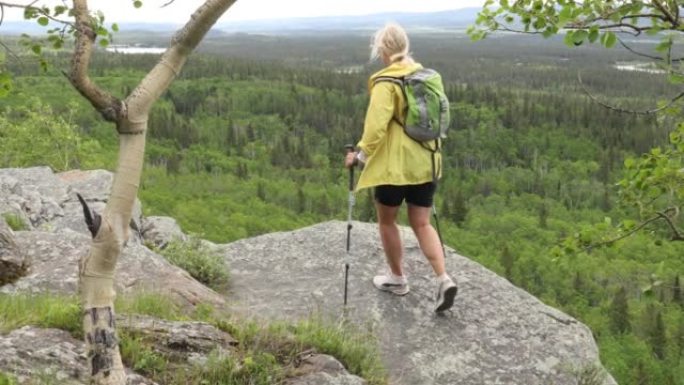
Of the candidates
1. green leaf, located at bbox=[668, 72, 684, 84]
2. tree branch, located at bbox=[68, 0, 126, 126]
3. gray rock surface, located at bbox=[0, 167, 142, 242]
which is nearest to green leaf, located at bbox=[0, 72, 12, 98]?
tree branch, located at bbox=[68, 0, 126, 126]

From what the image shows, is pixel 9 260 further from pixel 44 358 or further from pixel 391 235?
pixel 391 235

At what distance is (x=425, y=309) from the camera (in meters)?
7.03

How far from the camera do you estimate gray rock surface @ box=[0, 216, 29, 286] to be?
663 cm

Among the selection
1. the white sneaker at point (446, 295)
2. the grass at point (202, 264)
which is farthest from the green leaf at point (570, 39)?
the grass at point (202, 264)

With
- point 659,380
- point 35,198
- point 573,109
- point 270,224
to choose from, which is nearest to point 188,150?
point 270,224

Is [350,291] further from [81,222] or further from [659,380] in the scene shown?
[659,380]

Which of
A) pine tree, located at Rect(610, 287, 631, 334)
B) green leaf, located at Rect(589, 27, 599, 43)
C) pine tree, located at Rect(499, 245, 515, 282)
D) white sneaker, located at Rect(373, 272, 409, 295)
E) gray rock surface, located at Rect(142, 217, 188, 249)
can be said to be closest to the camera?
green leaf, located at Rect(589, 27, 599, 43)

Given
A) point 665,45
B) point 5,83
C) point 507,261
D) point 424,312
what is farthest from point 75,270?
point 507,261

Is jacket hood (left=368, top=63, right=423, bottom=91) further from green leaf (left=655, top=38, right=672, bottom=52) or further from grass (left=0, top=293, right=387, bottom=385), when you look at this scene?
grass (left=0, top=293, right=387, bottom=385)

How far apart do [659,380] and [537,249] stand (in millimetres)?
27415

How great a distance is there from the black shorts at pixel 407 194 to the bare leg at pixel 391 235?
0.34 ft

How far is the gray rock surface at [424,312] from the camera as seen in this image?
634 cm

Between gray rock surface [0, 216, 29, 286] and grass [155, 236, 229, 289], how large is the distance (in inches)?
66.2

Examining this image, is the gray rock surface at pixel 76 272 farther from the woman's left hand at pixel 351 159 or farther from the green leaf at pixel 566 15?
the green leaf at pixel 566 15
